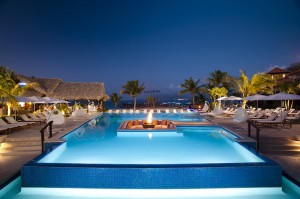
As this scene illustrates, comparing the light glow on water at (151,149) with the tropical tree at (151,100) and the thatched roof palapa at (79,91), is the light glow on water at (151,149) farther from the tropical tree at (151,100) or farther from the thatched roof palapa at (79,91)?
the tropical tree at (151,100)

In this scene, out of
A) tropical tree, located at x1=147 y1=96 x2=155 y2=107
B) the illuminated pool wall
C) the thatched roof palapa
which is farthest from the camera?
tropical tree, located at x1=147 y1=96 x2=155 y2=107

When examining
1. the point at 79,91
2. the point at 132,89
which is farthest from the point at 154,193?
the point at 132,89

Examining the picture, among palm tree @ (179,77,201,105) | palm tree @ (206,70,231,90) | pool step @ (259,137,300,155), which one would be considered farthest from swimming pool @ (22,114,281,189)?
palm tree @ (179,77,201,105)

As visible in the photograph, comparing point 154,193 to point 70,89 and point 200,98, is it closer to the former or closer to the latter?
point 200,98

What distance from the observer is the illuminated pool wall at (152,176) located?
463cm

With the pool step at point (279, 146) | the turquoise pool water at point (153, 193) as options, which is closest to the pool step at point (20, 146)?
the turquoise pool water at point (153, 193)

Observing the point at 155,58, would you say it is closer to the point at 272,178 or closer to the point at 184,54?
the point at 184,54

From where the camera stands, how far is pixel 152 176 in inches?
182

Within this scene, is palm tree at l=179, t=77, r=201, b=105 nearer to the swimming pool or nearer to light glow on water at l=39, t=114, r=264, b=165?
light glow on water at l=39, t=114, r=264, b=165

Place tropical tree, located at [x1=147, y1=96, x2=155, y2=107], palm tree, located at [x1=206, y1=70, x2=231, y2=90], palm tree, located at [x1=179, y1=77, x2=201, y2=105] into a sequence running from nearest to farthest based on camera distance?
palm tree, located at [x1=206, y1=70, x2=231, y2=90]
palm tree, located at [x1=179, y1=77, x2=201, y2=105]
tropical tree, located at [x1=147, y1=96, x2=155, y2=107]

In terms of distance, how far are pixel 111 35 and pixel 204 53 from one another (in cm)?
1931

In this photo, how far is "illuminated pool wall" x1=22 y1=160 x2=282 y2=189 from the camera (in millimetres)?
4629

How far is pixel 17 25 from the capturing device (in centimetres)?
2697

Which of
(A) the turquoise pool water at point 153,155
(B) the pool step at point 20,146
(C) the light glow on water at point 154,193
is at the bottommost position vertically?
(C) the light glow on water at point 154,193
